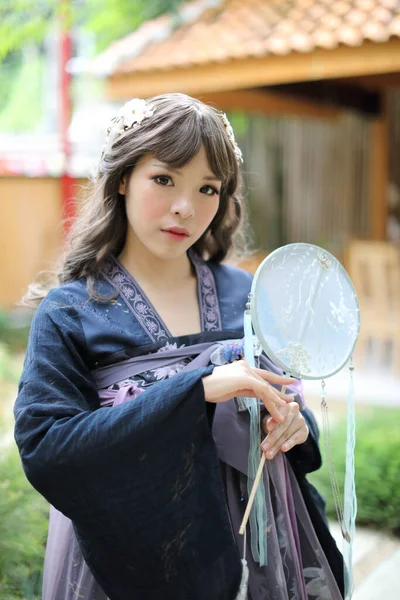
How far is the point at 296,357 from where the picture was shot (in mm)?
1579

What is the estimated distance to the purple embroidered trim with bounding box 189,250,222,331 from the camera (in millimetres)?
1810

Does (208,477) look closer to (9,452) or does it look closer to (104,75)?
(9,452)

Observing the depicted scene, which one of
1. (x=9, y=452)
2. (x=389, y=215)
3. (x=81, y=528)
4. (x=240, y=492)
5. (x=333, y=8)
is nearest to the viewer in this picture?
(x=81, y=528)

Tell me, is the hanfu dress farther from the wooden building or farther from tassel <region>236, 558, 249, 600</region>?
the wooden building

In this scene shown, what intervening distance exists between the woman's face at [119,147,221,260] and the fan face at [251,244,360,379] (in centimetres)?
23

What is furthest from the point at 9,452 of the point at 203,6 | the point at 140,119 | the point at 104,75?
the point at 203,6

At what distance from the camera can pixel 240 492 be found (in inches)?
66.7

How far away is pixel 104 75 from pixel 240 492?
18.2 feet

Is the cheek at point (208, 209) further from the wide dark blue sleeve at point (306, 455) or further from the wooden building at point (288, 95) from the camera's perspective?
the wooden building at point (288, 95)

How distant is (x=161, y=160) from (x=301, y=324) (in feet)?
1.57

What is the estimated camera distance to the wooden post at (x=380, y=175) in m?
8.84

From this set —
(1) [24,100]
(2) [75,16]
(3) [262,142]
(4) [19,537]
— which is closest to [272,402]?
(4) [19,537]

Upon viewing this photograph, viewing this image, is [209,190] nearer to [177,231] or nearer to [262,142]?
[177,231]

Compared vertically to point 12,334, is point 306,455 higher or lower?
higher
